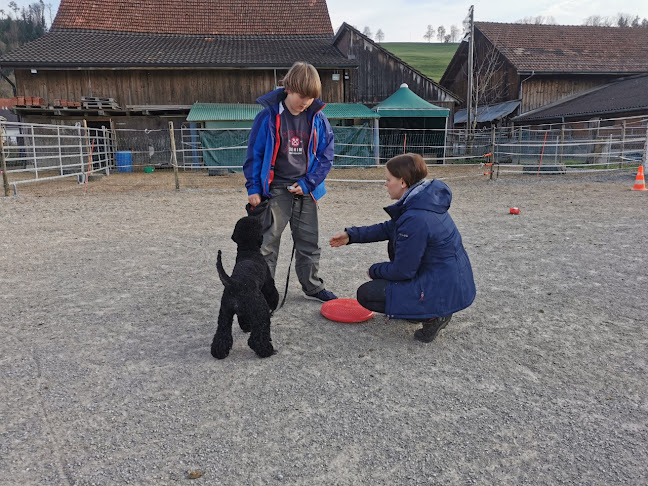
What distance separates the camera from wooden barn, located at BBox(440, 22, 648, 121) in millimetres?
27391

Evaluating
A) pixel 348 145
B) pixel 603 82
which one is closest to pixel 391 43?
pixel 603 82

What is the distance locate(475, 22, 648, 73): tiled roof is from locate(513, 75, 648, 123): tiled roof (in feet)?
5.38

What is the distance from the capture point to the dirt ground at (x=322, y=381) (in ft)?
6.37

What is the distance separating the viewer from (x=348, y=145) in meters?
18.7

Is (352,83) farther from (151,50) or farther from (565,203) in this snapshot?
(565,203)

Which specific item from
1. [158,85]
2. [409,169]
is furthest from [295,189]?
[158,85]

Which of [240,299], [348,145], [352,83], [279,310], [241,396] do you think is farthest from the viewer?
[352,83]

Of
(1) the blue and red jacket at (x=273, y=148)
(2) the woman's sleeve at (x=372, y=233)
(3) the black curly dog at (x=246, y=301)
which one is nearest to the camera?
(3) the black curly dog at (x=246, y=301)

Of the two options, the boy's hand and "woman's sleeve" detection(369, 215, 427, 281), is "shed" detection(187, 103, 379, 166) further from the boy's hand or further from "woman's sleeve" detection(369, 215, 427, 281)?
"woman's sleeve" detection(369, 215, 427, 281)

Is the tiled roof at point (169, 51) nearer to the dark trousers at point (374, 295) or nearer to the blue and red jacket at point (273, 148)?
the blue and red jacket at point (273, 148)

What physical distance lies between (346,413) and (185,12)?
2695cm

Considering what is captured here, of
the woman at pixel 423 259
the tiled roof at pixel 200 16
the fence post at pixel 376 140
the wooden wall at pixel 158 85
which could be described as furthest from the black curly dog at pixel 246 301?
the tiled roof at pixel 200 16

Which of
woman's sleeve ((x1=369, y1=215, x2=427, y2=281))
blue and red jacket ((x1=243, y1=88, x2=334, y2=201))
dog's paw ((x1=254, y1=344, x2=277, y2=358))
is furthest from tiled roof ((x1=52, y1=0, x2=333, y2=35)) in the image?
dog's paw ((x1=254, y1=344, x2=277, y2=358))

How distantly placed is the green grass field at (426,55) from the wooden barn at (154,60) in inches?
1315
